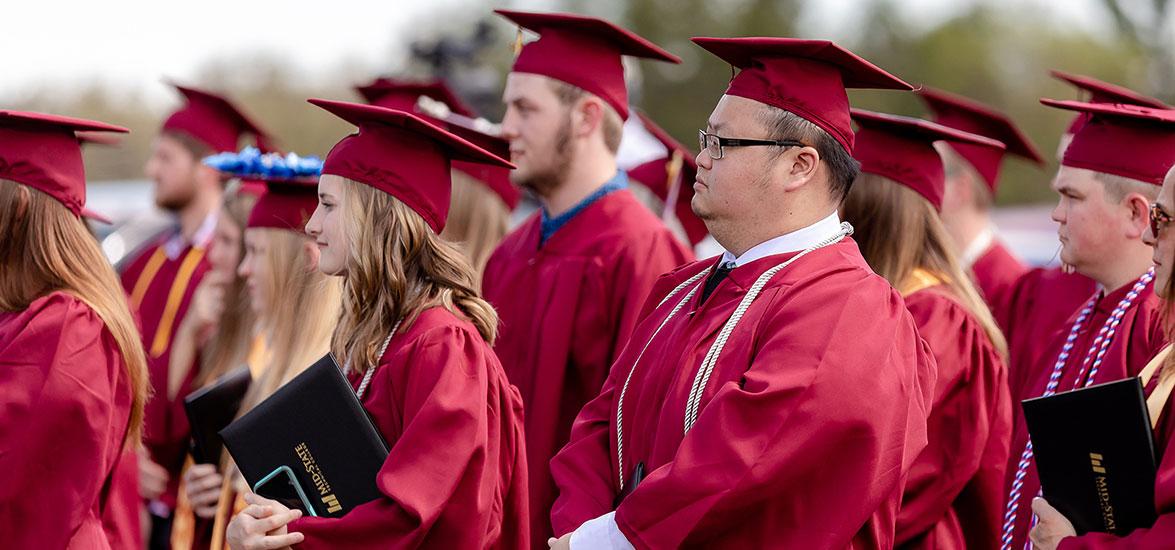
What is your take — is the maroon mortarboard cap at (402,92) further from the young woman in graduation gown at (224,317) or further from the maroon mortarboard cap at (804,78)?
the maroon mortarboard cap at (804,78)

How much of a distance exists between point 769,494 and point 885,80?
1.08 metres

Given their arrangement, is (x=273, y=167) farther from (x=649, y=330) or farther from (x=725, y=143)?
(x=725, y=143)

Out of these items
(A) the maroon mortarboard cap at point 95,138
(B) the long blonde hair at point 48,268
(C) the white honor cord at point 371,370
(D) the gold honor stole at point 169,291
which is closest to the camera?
(C) the white honor cord at point 371,370

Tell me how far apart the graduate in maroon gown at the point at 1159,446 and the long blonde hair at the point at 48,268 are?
8.85 ft

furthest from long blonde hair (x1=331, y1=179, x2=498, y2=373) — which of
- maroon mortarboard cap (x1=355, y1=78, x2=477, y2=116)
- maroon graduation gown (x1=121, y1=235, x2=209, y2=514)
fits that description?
maroon mortarboard cap (x1=355, y1=78, x2=477, y2=116)

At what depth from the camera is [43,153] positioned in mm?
4320

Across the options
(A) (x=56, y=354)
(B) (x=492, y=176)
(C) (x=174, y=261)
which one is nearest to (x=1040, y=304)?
(B) (x=492, y=176)

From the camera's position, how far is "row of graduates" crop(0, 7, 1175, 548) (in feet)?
9.88

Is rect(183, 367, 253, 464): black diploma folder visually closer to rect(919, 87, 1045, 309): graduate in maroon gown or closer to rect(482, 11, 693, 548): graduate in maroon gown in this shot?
rect(482, 11, 693, 548): graduate in maroon gown

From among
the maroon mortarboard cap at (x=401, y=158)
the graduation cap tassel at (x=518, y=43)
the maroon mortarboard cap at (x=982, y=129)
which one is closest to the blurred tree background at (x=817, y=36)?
the maroon mortarboard cap at (x=982, y=129)

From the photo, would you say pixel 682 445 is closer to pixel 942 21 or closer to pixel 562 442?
pixel 562 442

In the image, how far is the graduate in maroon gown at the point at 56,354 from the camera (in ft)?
13.0

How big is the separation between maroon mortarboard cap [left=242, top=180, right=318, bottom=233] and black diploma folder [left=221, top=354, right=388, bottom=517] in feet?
4.67

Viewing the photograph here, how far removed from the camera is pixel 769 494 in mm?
2961
